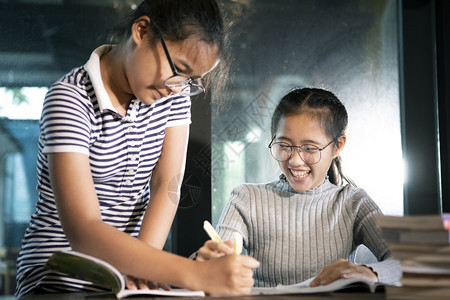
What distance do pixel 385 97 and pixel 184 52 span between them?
1.15 metres

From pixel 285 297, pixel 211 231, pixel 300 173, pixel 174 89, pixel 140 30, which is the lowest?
pixel 285 297

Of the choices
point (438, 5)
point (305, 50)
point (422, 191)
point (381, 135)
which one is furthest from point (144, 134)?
point (438, 5)

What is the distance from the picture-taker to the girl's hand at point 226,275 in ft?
2.95

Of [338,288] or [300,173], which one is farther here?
[300,173]

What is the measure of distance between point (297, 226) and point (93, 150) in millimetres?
659

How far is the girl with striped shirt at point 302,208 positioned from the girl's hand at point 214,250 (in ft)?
0.99

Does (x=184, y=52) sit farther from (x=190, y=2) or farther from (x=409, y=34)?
(x=409, y=34)

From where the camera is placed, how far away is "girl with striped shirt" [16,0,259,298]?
939mm

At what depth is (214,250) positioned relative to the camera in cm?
111

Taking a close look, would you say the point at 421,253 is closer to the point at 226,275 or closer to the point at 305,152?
the point at 226,275

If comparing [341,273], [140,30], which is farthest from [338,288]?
[140,30]

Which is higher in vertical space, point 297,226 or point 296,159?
point 296,159

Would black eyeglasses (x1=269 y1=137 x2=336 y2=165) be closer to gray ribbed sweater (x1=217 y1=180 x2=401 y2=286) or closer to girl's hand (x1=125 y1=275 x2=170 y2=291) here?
gray ribbed sweater (x1=217 y1=180 x2=401 y2=286)

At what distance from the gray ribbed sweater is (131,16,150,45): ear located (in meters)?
0.58
